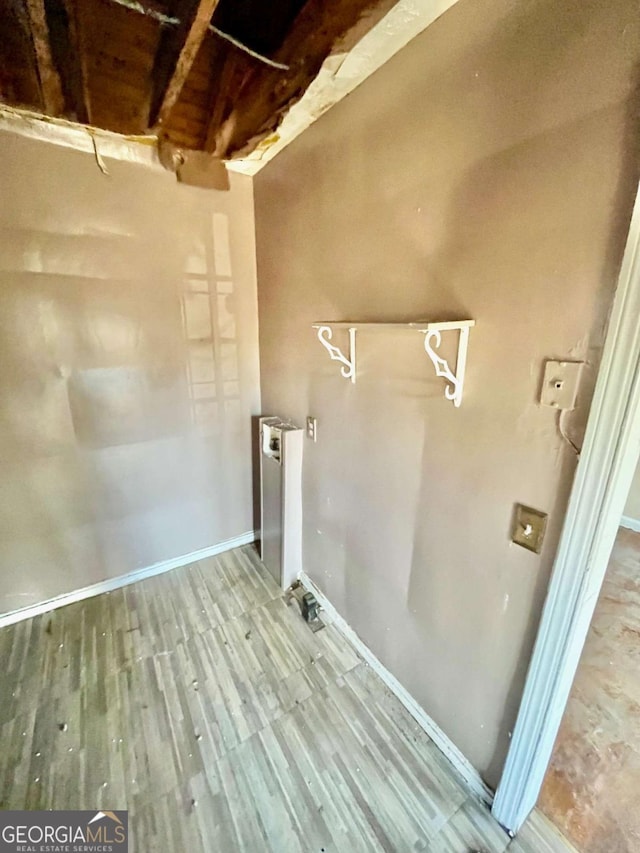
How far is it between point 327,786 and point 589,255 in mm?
1775

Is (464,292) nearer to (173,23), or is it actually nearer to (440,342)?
(440,342)

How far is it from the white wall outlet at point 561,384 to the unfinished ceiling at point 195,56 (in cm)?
101

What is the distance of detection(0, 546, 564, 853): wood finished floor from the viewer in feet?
3.84

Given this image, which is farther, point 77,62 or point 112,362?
point 112,362

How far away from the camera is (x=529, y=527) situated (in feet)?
3.19

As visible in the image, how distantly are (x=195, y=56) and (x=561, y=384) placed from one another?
152 centimetres

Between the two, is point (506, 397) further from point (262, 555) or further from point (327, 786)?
point (262, 555)

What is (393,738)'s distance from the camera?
142cm

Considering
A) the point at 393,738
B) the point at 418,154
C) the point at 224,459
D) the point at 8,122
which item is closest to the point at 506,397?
the point at 418,154

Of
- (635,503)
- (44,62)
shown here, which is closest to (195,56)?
(44,62)

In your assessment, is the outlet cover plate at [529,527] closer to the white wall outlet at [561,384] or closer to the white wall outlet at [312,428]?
the white wall outlet at [561,384]

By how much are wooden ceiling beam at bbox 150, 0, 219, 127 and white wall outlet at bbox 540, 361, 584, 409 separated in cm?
127

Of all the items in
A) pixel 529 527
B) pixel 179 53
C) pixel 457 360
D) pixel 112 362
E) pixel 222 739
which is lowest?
pixel 222 739

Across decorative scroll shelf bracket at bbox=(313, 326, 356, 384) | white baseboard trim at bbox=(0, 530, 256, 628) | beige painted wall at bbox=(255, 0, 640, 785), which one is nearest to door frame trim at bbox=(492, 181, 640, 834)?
beige painted wall at bbox=(255, 0, 640, 785)
